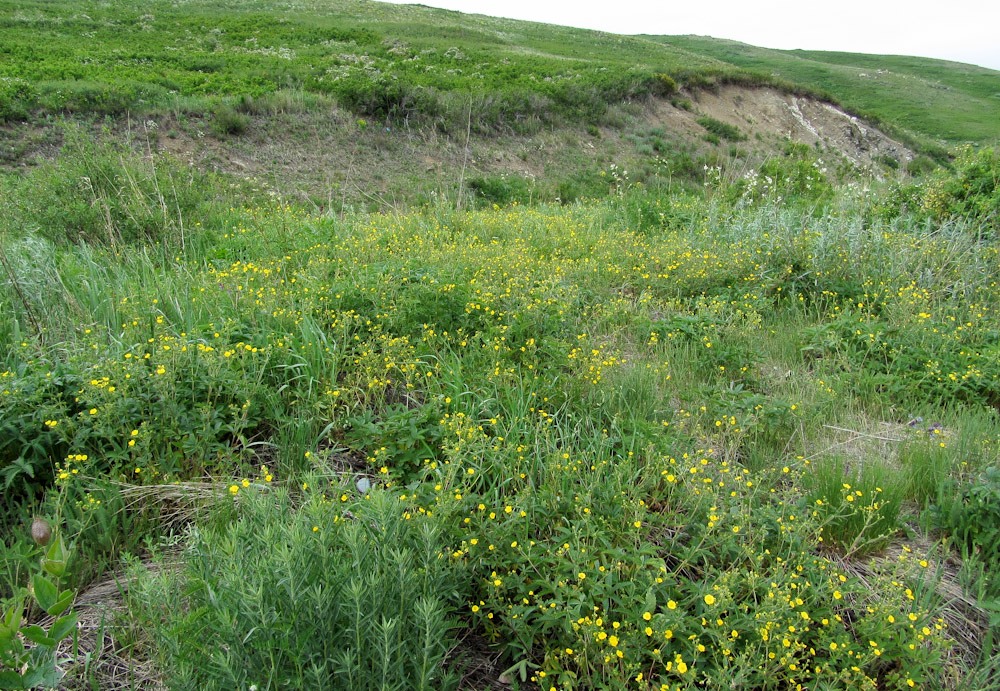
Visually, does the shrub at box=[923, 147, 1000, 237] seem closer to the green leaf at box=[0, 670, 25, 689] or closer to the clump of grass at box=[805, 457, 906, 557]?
the clump of grass at box=[805, 457, 906, 557]

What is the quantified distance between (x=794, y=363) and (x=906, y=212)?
398 cm

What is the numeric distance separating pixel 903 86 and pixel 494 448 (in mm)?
56357

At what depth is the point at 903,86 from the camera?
44.9 m

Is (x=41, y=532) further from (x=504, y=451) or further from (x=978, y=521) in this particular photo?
(x=978, y=521)

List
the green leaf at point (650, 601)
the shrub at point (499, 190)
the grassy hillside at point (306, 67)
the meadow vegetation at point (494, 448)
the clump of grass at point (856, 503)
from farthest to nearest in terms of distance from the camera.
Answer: the grassy hillside at point (306, 67) < the shrub at point (499, 190) < the clump of grass at point (856, 503) < the green leaf at point (650, 601) < the meadow vegetation at point (494, 448)

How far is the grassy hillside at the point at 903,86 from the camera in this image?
3544 centimetres

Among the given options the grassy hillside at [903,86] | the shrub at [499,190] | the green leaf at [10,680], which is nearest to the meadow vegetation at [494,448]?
the green leaf at [10,680]

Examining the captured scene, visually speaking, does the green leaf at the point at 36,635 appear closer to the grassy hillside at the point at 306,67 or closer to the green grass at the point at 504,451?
the green grass at the point at 504,451

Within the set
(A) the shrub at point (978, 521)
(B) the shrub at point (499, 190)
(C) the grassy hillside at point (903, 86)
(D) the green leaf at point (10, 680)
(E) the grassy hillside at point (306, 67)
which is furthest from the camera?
(C) the grassy hillside at point (903, 86)

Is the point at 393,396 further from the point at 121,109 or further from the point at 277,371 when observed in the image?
the point at 121,109

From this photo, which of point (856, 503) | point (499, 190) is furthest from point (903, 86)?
point (856, 503)

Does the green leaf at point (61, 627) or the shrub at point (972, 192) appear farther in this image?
the shrub at point (972, 192)

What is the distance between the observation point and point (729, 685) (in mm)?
1761

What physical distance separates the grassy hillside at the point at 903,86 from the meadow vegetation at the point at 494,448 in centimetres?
3165
